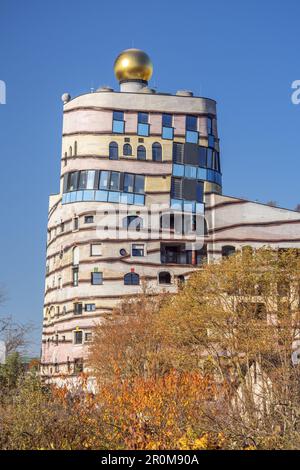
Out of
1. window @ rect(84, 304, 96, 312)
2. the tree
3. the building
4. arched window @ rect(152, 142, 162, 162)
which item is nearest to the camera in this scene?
the tree

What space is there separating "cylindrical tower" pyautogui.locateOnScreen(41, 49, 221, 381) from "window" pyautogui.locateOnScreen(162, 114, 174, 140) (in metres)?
0.05

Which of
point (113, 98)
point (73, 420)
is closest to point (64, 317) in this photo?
point (113, 98)

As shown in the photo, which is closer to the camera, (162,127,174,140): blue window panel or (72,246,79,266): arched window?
(72,246,79,266): arched window

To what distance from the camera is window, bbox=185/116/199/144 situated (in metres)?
37.3

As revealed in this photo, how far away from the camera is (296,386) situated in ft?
50.8

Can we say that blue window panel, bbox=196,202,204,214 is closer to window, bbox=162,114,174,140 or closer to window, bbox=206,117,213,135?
window, bbox=162,114,174,140

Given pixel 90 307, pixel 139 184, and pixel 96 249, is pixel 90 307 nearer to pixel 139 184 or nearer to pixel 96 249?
pixel 96 249

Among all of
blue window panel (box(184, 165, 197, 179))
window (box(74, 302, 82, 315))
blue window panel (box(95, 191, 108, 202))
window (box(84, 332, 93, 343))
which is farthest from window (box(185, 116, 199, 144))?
window (box(84, 332, 93, 343))

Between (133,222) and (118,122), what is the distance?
5006 mm

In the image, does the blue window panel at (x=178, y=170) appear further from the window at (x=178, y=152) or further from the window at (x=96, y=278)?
the window at (x=96, y=278)

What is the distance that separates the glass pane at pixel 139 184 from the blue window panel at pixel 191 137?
3.16 m

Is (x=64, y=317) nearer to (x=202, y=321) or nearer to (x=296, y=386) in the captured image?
(x=202, y=321)

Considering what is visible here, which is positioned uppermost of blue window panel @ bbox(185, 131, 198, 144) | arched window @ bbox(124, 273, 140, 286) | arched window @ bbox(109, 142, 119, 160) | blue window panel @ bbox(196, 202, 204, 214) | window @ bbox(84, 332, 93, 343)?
blue window panel @ bbox(185, 131, 198, 144)

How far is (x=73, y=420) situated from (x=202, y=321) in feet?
43.8
